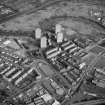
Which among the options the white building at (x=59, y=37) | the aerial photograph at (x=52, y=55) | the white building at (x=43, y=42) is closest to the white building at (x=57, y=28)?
the aerial photograph at (x=52, y=55)

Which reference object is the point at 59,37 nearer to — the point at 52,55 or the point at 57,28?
the point at 57,28

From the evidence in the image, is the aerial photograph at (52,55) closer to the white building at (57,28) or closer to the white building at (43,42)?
the white building at (43,42)

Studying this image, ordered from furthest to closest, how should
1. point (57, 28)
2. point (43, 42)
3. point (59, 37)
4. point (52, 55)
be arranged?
point (57, 28) → point (59, 37) → point (43, 42) → point (52, 55)

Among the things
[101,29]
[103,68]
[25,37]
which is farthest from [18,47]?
[101,29]

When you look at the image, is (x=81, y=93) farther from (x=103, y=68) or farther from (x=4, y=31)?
(x=4, y=31)

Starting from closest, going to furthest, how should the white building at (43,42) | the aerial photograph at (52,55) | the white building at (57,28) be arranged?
the aerial photograph at (52,55) < the white building at (43,42) < the white building at (57,28)

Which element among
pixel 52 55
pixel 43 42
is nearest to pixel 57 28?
pixel 43 42

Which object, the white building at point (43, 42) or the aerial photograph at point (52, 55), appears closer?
the aerial photograph at point (52, 55)

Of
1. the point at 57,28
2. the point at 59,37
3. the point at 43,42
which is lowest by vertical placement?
the point at 43,42

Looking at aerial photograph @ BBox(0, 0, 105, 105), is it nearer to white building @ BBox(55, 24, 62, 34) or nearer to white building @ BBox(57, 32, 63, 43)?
white building @ BBox(57, 32, 63, 43)
